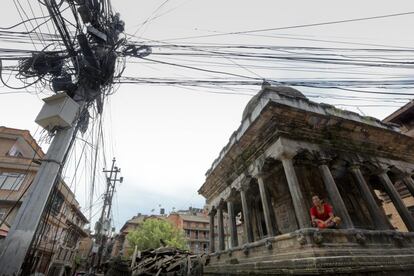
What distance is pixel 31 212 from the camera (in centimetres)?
361

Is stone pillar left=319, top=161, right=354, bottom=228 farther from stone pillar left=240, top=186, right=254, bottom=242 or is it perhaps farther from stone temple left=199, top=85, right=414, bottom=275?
stone pillar left=240, top=186, right=254, bottom=242

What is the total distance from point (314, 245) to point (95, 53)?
23.4 feet

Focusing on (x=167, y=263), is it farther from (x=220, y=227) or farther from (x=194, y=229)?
(x=194, y=229)

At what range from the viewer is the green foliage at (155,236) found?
100 feet

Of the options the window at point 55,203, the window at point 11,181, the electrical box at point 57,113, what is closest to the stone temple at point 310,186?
the window at point 55,203

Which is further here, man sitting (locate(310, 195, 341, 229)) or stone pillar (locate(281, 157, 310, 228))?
stone pillar (locate(281, 157, 310, 228))

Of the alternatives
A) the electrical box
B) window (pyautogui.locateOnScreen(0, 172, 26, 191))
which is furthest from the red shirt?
window (pyautogui.locateOnScreen(0, 172, 26, 191))

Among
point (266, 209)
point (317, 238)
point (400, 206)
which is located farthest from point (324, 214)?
point (400, 206)

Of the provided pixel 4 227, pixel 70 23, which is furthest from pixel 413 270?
pixel 4 227

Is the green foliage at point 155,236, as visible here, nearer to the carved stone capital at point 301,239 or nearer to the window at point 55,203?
the window at point 55,203

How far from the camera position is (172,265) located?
10.8 metres

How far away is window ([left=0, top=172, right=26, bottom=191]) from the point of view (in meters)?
18.8

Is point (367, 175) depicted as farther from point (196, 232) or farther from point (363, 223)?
point (196, 232)

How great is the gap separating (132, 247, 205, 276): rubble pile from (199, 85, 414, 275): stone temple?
757mm
